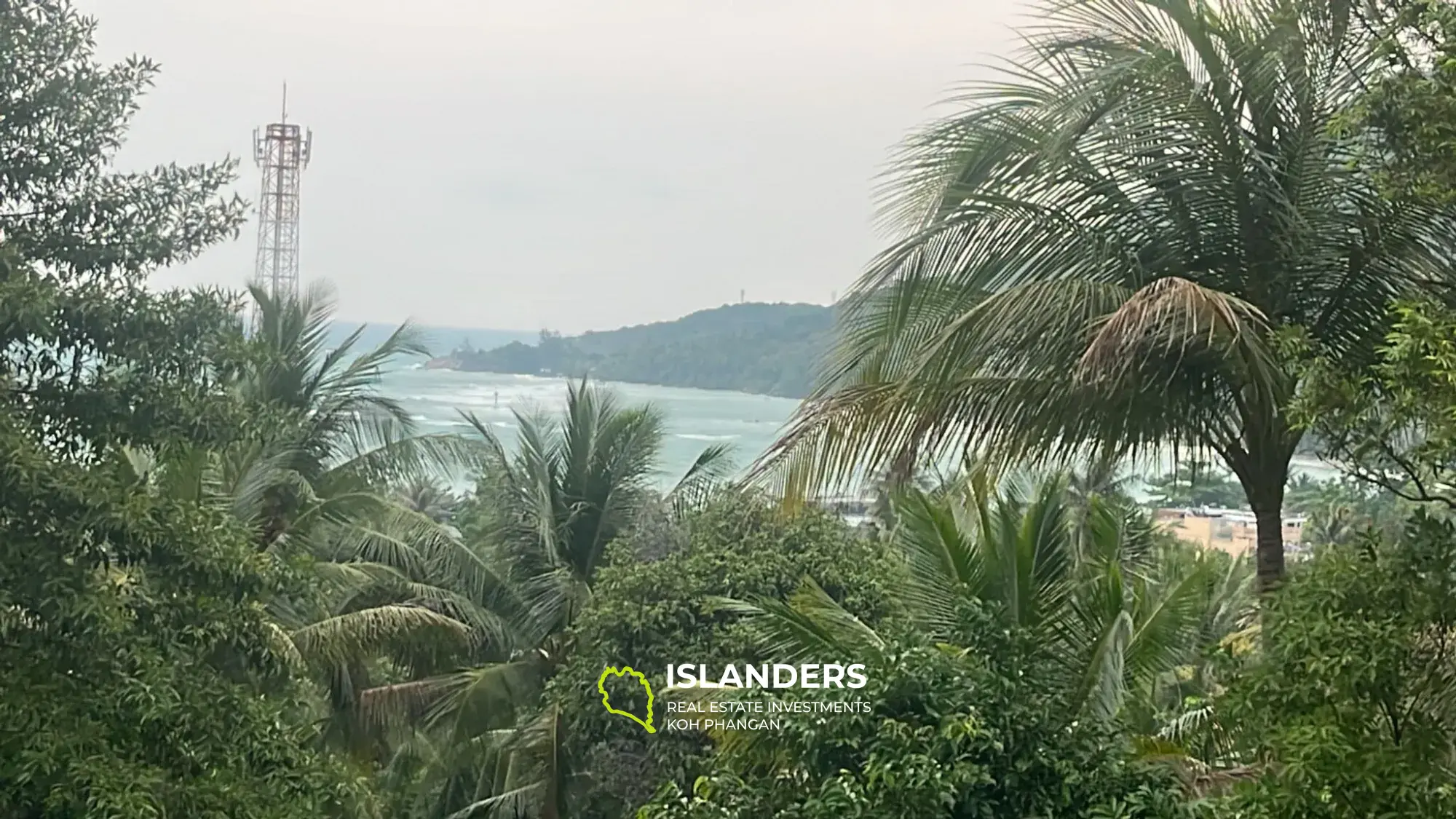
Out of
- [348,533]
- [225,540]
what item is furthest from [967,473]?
[348,533]

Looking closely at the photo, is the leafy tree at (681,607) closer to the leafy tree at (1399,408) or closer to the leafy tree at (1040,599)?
the leafy tree at (1040,599)

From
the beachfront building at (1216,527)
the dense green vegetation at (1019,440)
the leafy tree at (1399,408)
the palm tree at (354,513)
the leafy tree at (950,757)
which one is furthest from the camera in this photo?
the beachfront building at (1216,527)

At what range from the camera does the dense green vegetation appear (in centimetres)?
224

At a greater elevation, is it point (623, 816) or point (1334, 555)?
point (1334, 555)

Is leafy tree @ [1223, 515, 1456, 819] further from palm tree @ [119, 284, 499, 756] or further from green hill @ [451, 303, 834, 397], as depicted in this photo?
palm tree @ [119, 284, 499, 756]

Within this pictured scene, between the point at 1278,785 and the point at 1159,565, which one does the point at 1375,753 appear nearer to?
the point at 1278,785

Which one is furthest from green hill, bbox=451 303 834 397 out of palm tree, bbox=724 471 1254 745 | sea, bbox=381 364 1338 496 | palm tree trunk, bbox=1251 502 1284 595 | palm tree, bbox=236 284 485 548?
palm tree trunk, bbox=1251 502 1284 595

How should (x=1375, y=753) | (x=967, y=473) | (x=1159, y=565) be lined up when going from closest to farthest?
(x=1375, y=753), (x=967, y=473), (x=1159, y=565)

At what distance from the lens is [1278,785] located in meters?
2.13

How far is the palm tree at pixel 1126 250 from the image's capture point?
273 cm

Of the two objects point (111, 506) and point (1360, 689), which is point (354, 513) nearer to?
point (111, 506)

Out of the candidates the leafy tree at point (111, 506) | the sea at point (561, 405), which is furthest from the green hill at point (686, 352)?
the leafy tree at point (111, 506)

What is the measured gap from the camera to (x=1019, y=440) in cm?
285

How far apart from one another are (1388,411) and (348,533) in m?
4.65
